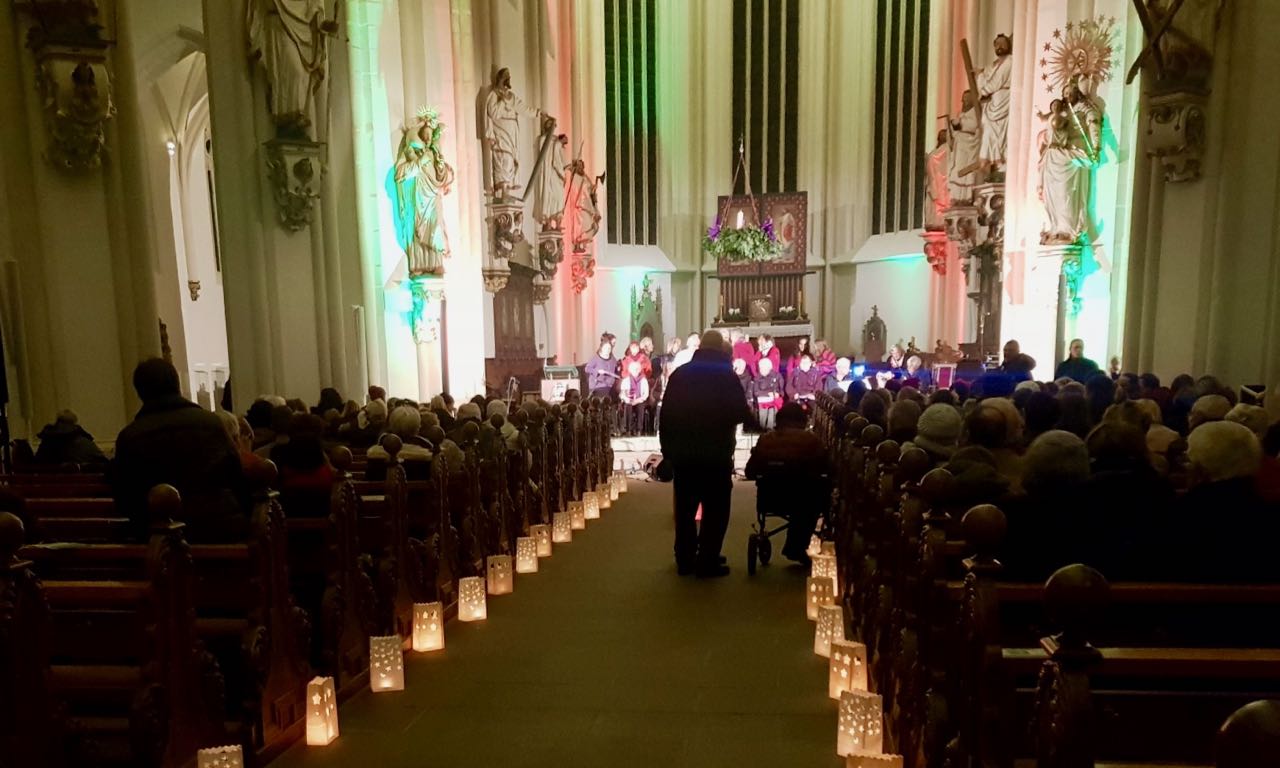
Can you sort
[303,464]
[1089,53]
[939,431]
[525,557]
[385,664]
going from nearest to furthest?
1. [385,664]
2. [303,464]
3. [939,431]
4. [525,557]
5. [1089,53]

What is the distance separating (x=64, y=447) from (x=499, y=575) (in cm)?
326

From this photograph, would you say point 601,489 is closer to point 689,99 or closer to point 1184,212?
point 1184,212

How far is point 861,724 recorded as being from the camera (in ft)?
10.0

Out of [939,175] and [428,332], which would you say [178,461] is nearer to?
[428,332]

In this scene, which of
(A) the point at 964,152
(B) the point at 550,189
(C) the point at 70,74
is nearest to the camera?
(C) the point at 70,74

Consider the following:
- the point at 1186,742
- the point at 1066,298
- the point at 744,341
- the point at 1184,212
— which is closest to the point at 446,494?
the point at 1186,742

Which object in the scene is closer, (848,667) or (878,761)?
(878,761)

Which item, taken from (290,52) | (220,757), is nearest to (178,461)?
(220,757)

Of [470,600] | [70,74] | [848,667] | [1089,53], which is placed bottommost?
[470,600]

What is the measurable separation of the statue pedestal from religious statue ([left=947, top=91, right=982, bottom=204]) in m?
9.83

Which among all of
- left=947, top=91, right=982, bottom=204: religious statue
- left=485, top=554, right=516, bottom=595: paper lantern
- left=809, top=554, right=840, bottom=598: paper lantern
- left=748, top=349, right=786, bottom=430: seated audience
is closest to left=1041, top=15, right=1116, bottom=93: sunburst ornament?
left=947, top=91, right=982, bottom=204: religious statue

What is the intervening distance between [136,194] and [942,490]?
7105mm

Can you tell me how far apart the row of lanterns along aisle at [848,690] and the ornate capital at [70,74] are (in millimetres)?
6737

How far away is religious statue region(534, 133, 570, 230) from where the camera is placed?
15.9 meters
